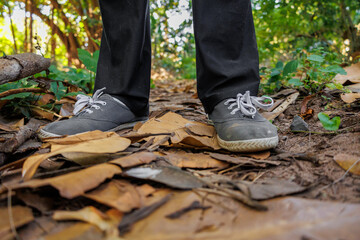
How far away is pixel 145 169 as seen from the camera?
826 mm

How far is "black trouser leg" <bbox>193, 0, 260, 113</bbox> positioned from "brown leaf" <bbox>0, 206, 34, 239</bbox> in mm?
905

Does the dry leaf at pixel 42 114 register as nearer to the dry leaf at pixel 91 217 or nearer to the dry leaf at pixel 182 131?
the dry leaf at pixel 182 131

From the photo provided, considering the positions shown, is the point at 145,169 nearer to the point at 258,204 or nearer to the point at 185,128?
the point at 258,204

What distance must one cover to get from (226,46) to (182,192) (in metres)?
0.77

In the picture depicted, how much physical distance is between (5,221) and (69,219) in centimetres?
14

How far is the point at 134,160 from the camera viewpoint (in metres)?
0.85

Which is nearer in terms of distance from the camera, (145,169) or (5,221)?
(5,221)

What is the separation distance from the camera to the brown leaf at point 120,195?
2.13ft

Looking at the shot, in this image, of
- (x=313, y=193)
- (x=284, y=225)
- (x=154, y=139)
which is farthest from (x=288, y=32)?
(x=284, y=225)

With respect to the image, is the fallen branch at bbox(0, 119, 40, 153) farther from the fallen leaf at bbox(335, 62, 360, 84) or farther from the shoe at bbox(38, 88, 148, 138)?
the fallen leaf at bbox(335, 62, 360, 84)

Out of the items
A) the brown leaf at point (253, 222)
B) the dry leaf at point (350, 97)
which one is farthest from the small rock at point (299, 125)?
the brown leaf at point (253, 222)

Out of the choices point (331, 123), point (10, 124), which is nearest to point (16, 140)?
point (10, 124)

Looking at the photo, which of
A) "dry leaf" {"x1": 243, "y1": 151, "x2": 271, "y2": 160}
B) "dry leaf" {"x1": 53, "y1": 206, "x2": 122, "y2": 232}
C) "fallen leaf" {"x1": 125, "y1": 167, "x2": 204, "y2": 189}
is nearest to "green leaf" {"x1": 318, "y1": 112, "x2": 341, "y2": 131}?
"dry leaf" {"x1": 243, "y1": 151, "x2": 271, "y2": 160}

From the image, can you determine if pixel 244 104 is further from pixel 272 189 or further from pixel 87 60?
pixel 87 60
